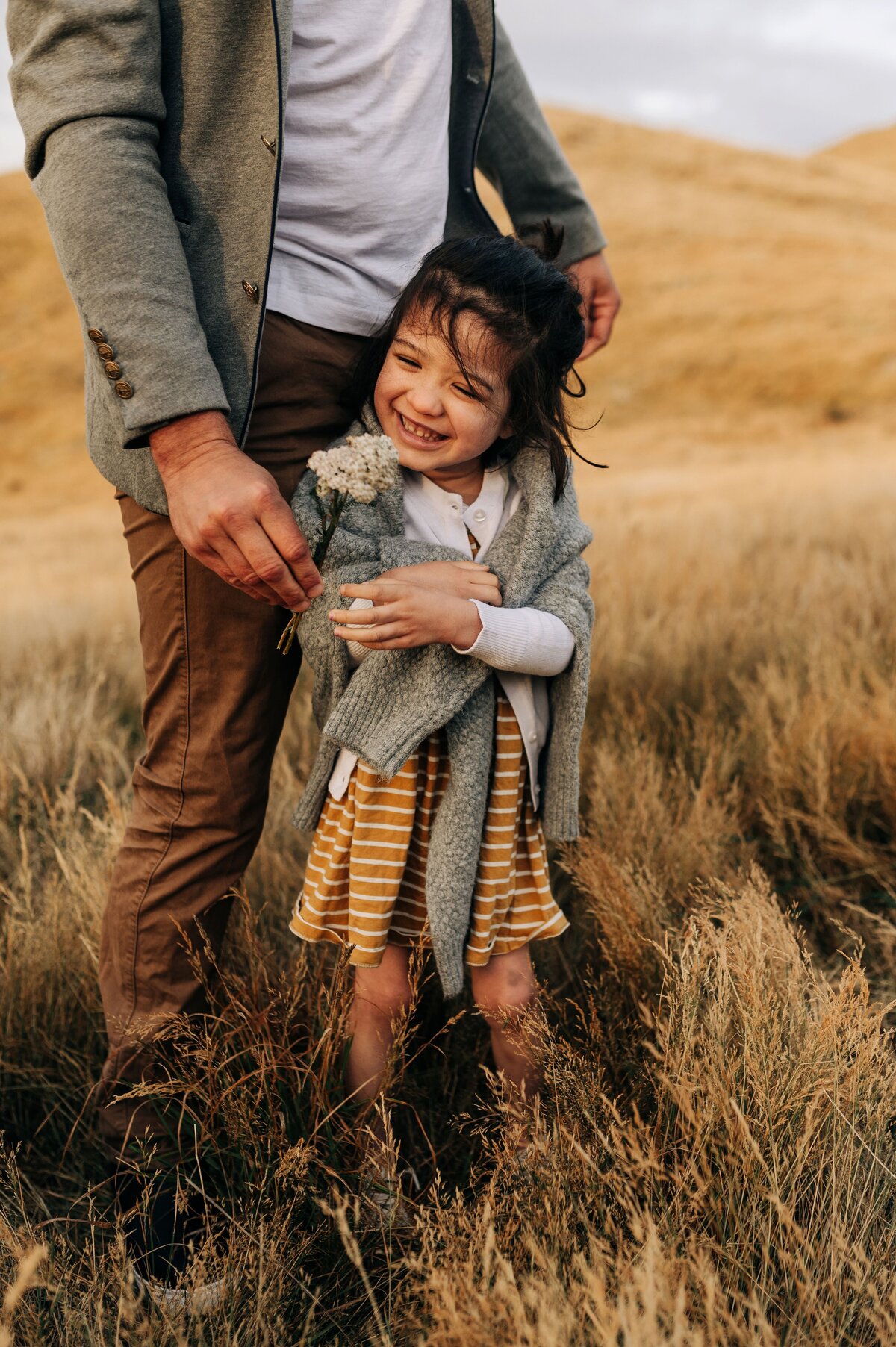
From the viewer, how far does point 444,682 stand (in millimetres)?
1693

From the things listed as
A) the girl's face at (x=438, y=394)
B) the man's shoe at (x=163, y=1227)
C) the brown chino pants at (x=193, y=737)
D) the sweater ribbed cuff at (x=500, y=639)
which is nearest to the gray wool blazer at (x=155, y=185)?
the brown chino pants at (x=193, y=737)

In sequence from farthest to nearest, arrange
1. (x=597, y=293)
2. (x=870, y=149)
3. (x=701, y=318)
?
(x=870, y=149) < (x=701, y=318) < (x=597, y=293)

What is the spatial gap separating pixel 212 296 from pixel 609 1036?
4.93 ft

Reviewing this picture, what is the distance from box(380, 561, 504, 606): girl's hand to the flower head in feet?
0.50

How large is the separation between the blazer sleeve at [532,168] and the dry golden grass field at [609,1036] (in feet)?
4.44

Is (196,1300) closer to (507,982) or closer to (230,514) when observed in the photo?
(507,982)

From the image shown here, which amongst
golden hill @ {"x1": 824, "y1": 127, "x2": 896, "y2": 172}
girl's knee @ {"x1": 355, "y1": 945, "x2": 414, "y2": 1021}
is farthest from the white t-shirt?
golden hill @ {"x1": 824, "y1": 127, "x2": 896, "y2": 172}

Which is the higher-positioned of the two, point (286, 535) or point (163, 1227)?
point (286, 535)

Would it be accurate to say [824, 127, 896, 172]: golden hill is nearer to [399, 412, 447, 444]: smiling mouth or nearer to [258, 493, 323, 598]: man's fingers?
[399, 412, 447, 444]: smiling mouth

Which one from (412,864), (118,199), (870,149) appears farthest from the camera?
(870,149)

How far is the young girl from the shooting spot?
67.0 inches

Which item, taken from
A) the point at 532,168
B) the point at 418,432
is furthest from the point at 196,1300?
the point at 532,168

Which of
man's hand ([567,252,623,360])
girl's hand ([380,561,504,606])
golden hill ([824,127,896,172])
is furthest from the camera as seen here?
golden hill ([824,127,896,172])

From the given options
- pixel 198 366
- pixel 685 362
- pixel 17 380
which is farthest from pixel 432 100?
pixel 17 380
